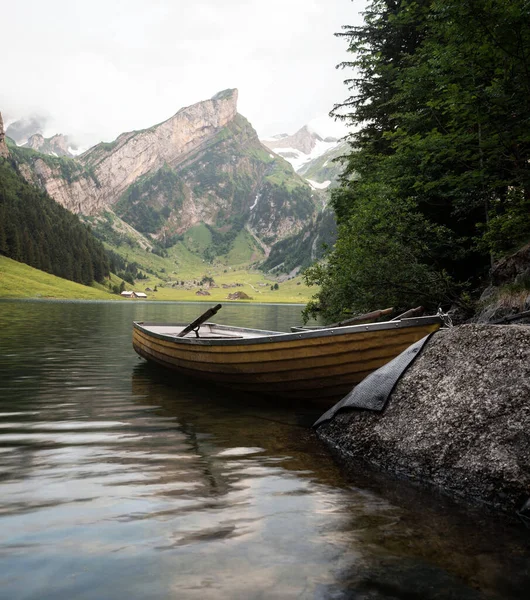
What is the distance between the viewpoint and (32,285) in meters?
137

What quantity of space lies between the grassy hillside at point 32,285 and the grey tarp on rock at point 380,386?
13222cm

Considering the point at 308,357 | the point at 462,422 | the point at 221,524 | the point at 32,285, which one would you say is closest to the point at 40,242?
the point at 32,285

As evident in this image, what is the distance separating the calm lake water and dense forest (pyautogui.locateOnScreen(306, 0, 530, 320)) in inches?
445

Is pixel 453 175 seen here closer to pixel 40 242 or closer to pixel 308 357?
pixel 308 357

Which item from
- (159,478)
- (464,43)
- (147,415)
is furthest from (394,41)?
(159,478)

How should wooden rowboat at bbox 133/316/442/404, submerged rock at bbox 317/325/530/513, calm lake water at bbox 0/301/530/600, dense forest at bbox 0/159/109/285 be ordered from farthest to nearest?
dense forest at bbox 0/159/109/285 → wooden rowboat at bbox 133/316/442/404 → submerged rock at bbox 317/325/530/513 → calm lake water at bbox 0/301/530/600

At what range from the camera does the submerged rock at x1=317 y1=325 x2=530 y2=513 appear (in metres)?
6.20

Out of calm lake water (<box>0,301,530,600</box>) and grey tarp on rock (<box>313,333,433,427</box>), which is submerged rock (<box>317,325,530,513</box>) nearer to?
grey tarp on rock (<box>313,333,433,427</box>)

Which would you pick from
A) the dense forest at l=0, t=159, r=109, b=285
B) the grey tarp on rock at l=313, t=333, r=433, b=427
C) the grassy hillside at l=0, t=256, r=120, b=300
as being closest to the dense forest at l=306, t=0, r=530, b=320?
the grey tarp on rock at l=313, t=333, r=433, b=427

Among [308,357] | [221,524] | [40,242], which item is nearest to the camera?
[221,524]

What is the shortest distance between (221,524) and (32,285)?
149 m

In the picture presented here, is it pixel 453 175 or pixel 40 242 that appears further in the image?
pixel 40 242

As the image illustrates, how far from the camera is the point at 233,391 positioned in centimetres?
1452

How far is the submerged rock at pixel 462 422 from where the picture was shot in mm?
6199
